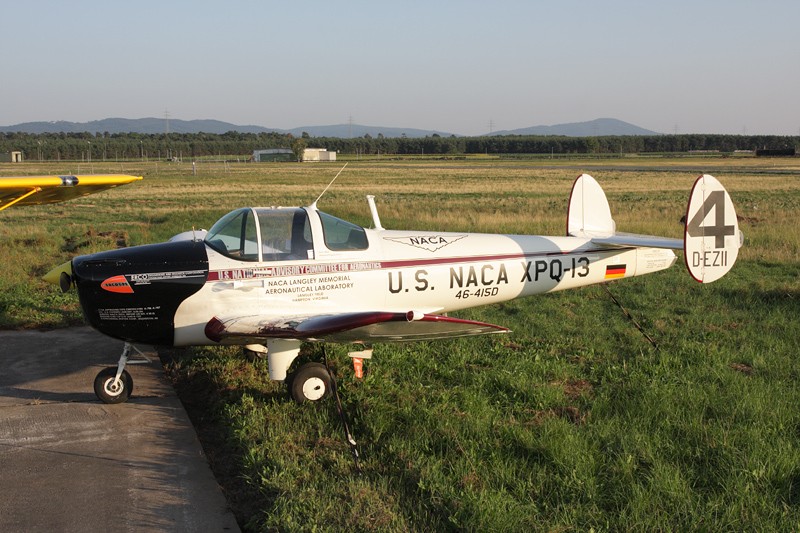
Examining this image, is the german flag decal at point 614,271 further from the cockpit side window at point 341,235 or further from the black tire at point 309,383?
the black tire at point 309,383

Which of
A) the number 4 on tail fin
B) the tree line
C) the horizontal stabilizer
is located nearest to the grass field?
the number 4 on tail fin

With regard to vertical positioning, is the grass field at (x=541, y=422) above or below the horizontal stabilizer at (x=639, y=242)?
below

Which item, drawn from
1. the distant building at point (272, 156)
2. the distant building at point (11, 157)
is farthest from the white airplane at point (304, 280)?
the distant building at point (11, 157)

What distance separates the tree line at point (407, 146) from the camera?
433 feet

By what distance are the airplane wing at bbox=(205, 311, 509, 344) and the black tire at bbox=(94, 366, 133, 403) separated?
3.53 feet

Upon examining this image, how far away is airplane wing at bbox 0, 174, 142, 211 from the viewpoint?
10.4 meters

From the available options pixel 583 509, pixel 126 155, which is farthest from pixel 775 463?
pixel 126 155

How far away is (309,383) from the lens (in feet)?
22.0

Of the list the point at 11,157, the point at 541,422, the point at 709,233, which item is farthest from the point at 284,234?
the point at 11,157

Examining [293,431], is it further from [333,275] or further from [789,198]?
[789,198]

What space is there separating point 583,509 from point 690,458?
124 cm

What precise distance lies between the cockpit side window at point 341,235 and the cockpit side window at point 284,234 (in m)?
0.20

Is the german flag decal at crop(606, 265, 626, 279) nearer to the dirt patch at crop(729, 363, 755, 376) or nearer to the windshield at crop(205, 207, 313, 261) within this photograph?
the dirt patch at crop(729, 363, 755, 376)

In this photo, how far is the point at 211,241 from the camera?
7062mm
